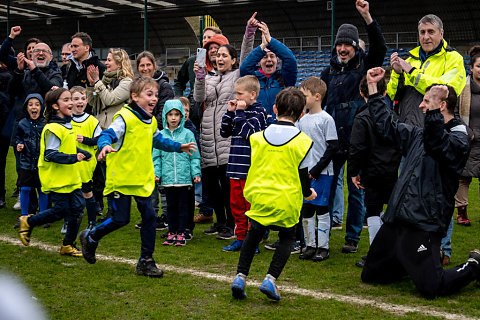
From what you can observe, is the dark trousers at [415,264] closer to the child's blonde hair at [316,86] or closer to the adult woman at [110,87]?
the child's blonde hair at [316,86]

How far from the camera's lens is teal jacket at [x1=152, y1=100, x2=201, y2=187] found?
6.31 metres

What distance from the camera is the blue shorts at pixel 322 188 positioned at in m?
5.57

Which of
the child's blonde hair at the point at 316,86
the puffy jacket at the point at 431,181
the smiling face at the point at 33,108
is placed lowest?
the puffy jacket at the point at 431,181

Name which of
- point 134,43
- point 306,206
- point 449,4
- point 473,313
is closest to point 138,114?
point 306,206

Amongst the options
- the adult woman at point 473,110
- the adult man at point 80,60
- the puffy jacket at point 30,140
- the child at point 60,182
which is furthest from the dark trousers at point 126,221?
the adult woman at point 473,110

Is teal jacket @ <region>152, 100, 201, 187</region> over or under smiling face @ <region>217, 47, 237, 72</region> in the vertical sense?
under

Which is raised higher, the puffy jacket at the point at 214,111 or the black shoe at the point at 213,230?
the puffy jacket at the point at 214,111

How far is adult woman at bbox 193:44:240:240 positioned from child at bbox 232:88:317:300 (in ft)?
6.74

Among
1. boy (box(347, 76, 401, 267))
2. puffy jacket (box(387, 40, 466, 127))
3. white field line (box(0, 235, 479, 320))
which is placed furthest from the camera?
boy (box(347, 76, 401, 267))

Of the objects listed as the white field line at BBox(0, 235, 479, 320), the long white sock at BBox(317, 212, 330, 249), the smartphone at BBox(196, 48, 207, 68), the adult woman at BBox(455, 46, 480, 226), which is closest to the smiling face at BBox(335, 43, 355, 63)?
the smartphone at BBox(196, 48, 207, 68)

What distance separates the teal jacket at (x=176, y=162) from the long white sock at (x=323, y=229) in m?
1.51

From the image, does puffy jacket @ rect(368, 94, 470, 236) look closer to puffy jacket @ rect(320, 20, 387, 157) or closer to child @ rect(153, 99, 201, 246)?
puffy jacket @ rect(320, 20, 387, 157)

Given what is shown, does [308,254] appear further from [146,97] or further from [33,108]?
[33,108]

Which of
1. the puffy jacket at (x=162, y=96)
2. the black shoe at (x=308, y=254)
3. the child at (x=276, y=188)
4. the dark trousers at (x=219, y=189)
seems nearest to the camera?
the child at (x=276, y=188)
